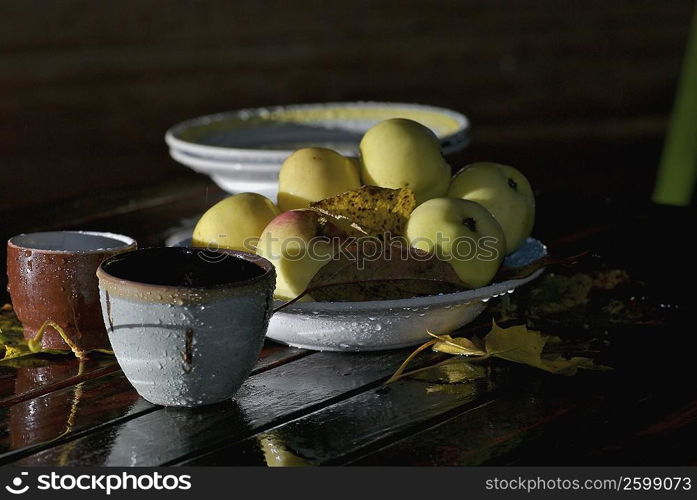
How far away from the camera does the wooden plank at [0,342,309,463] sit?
67 centimetres

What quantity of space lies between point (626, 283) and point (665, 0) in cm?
234

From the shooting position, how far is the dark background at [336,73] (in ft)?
9.75

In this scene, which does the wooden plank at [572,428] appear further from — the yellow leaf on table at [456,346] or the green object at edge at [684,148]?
the green object at edge at [684,148]

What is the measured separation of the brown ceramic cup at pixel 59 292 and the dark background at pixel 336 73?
223 cm

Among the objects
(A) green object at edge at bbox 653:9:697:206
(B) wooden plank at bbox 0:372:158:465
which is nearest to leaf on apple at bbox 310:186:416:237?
(B) wooden plank at bbox 0:372:158:465

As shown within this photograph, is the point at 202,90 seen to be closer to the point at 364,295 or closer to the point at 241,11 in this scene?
the point at 241,11

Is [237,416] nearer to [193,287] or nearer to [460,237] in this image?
[193,287]

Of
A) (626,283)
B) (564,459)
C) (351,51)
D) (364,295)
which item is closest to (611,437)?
(564,459)

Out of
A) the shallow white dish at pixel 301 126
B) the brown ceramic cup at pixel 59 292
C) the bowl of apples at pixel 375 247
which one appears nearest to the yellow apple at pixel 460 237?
the bowl of apples at pixel 375 247

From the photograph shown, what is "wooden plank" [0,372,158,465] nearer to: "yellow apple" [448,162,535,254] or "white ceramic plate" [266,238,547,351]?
"white ceramic plate" [266,238,547,351]

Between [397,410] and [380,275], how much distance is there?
0.12 meters

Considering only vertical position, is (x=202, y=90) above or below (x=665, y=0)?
below

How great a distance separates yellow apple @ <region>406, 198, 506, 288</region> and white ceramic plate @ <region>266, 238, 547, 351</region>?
2 centimetres

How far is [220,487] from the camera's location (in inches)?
24.0
